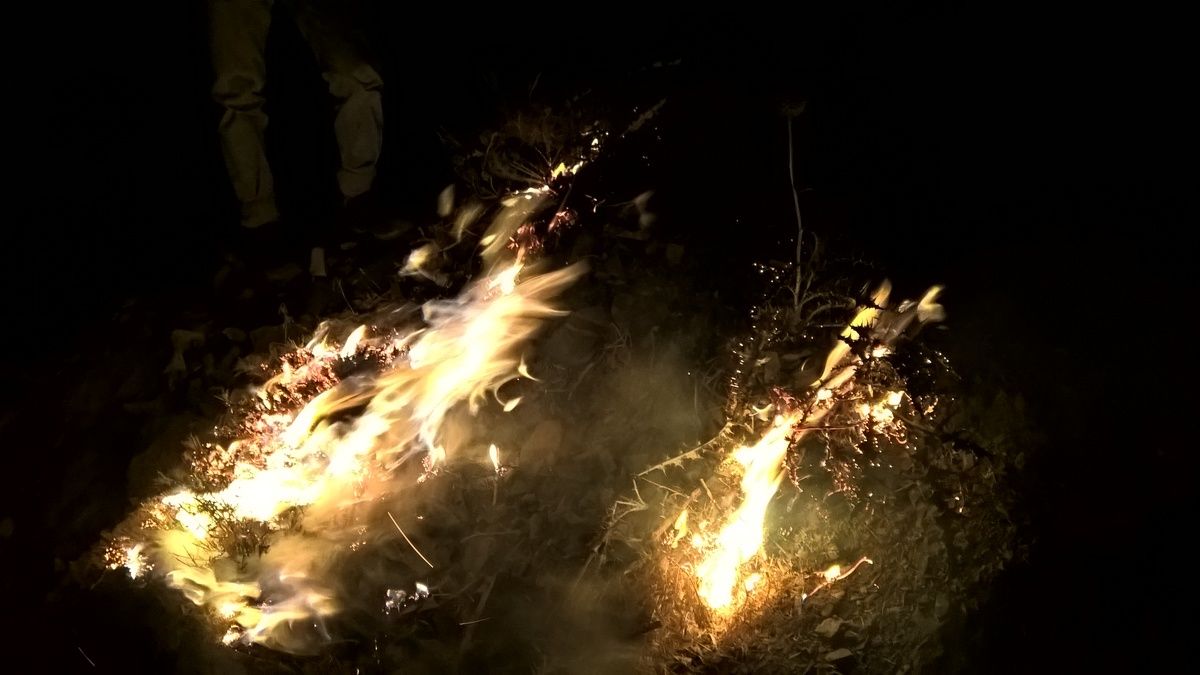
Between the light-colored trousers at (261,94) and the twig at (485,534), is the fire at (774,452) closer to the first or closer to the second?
the twig at (485,534)

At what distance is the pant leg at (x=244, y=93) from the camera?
472 centimetres

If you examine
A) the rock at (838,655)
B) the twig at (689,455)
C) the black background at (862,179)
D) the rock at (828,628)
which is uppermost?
the black background at (862,179)

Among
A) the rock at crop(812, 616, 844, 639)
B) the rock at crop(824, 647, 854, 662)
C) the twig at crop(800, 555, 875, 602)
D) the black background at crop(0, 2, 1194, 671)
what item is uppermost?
the black background at crop(0, 2, 1194, 671)

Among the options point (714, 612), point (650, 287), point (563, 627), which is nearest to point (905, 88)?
point (650, 287)

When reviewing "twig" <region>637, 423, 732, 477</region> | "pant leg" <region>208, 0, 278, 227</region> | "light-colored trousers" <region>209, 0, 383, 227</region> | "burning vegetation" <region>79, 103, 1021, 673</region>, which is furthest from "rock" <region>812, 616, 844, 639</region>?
"pant leg" <region>208, 0, 278, 227</region>

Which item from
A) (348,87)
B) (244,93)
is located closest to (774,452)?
(348,87)

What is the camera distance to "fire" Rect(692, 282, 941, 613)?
10.8 ft

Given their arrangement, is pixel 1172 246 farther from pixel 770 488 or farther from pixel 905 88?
pixel 770 488

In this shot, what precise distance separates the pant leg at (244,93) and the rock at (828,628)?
184 inches

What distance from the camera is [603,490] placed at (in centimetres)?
362

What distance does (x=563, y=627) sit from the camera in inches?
132

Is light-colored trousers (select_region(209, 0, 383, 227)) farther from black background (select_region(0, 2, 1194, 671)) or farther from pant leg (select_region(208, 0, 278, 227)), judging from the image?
black background (select_region(0, 2, 1194, 671))

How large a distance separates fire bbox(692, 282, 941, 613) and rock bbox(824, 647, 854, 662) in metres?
0.30

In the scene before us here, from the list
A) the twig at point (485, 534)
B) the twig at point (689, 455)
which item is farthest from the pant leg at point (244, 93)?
the twig at point (689, 455)
